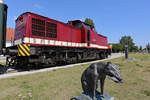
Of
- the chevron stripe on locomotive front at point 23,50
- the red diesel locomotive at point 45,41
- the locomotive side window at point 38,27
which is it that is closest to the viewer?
the chevron stripe on locomotive front at point 23,50

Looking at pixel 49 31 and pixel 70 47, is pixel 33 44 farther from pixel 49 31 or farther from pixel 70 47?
pixel 70 47

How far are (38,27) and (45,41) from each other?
3.93 feet

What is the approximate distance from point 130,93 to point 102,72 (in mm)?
2009

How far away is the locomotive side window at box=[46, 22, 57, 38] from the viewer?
8.90 meters

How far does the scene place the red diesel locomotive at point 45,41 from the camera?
7.51m

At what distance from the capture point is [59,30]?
9930 mm

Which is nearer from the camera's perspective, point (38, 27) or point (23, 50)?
point (23, 50)

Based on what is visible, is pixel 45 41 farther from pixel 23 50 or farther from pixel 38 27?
pixel 23 50

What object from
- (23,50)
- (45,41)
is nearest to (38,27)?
(45,41)

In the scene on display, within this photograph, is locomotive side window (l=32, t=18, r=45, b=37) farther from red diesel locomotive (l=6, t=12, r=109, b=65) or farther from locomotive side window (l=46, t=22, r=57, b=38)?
locomotive side window (l=46, t=22, r=57, b=38)

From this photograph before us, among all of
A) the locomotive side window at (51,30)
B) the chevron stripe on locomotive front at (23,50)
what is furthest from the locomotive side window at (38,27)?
the chevron stripe on locomotive front at (23,50)

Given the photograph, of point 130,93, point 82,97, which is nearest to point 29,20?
point 82,97

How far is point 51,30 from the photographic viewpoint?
9.19 m

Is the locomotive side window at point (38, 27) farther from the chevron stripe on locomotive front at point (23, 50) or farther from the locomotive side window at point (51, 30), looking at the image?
the chevron stripe on locomotive front at point (23, 50)
